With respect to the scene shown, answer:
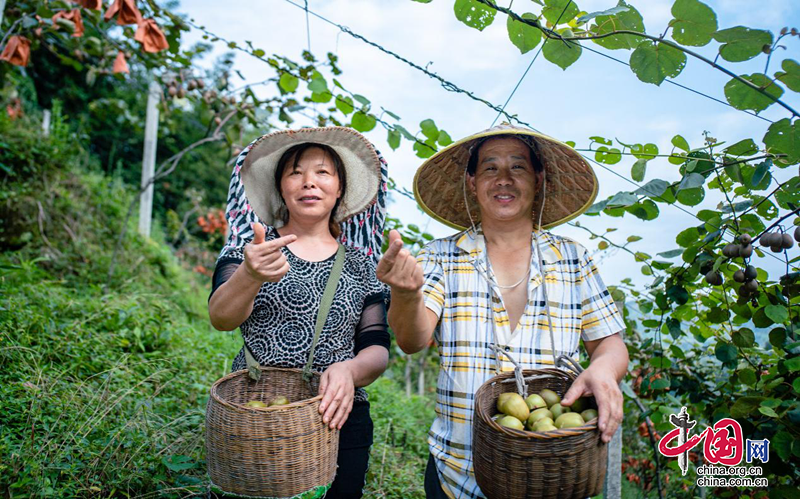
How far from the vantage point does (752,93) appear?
1.67 metres

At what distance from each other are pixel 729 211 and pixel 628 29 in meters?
0.85

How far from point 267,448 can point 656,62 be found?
1.71 meters

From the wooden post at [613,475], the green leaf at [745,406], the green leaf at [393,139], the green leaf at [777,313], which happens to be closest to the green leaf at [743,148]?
the green leaf at [777,313]

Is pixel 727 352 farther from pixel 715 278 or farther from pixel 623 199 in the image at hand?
pixel 623 199

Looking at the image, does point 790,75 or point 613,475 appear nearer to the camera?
point 790,75

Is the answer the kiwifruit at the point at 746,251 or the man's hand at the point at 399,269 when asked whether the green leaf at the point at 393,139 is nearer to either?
the man's hand at the point at 399,269

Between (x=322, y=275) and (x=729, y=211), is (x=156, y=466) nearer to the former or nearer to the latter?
(x=322, y=275)

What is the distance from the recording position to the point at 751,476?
212cm

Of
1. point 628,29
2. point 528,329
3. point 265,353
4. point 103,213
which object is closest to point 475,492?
point 528,329

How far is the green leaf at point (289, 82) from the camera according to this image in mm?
3042

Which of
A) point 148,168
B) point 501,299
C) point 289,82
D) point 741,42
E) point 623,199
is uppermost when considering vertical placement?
point 148,168

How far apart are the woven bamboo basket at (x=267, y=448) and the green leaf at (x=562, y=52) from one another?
139cm

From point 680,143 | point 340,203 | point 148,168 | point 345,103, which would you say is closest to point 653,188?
point 680,143

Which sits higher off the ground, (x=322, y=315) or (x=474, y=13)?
(x=474, y=13)
